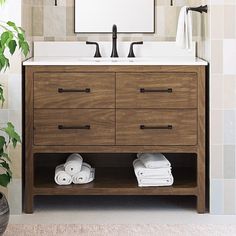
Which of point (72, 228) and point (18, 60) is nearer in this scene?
point (72, 228)

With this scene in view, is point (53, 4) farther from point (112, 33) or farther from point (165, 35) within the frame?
point (165, 35)

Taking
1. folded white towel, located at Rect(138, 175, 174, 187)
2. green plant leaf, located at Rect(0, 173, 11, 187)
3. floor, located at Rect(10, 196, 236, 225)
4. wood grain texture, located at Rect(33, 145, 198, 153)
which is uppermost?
wood grain texture, located at Rect(33, 145, 198, 153)

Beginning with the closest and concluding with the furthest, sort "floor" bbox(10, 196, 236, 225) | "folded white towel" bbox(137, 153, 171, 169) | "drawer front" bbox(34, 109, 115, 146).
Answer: "floor" bbox(10, 196, 236, 225), "drawer front" bbox(34, 109, 115, 146), "folded white towel" bbox(137, 153, 171, 169)

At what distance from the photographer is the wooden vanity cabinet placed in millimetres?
3697

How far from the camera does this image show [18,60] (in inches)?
144

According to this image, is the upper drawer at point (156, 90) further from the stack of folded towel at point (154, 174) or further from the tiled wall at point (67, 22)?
the tiled wall at point (67, 22)

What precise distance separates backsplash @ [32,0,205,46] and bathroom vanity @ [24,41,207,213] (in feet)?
2.51

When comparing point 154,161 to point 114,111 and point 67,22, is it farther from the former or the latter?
point 67,22

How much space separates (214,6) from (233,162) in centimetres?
89

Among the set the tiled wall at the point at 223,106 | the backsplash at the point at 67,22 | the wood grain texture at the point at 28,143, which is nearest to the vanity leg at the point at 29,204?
the wood grain texture at the point at 28,143

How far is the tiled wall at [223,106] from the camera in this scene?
3.65 m

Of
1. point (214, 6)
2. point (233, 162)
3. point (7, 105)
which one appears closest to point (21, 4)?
point (7, 105)

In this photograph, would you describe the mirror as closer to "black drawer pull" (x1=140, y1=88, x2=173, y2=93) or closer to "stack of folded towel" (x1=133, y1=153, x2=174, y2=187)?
"black drawer pull" (x1=140, y1=88, x2=173, y2=93)

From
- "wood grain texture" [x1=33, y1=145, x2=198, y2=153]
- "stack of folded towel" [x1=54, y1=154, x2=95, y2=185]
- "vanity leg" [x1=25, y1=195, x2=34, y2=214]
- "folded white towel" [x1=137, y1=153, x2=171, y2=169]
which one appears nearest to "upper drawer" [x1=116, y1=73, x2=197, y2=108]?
"wood grain texture" [x1=33, y1=145, x2=198, y2=153]
